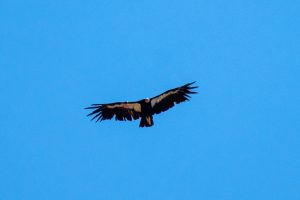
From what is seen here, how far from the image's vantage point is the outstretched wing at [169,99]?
23092mm

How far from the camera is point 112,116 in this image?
23562 mm

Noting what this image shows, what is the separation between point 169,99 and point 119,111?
6.72 ft

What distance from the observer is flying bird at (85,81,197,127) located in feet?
75.4

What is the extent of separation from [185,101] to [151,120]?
1.53 m

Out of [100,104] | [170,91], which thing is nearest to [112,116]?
[100,104]

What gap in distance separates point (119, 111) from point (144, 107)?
117 cm

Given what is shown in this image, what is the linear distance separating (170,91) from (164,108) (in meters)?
0.71

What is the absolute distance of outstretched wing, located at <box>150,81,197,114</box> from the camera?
23.1 meters

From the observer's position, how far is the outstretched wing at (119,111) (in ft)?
76.5

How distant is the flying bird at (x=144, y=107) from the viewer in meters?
23.0

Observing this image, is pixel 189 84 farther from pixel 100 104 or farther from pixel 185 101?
pixel 100 104

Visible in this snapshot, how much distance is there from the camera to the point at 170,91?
76.5 feet

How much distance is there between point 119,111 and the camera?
23703 mm

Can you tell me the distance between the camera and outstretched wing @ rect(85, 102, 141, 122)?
918 inches
